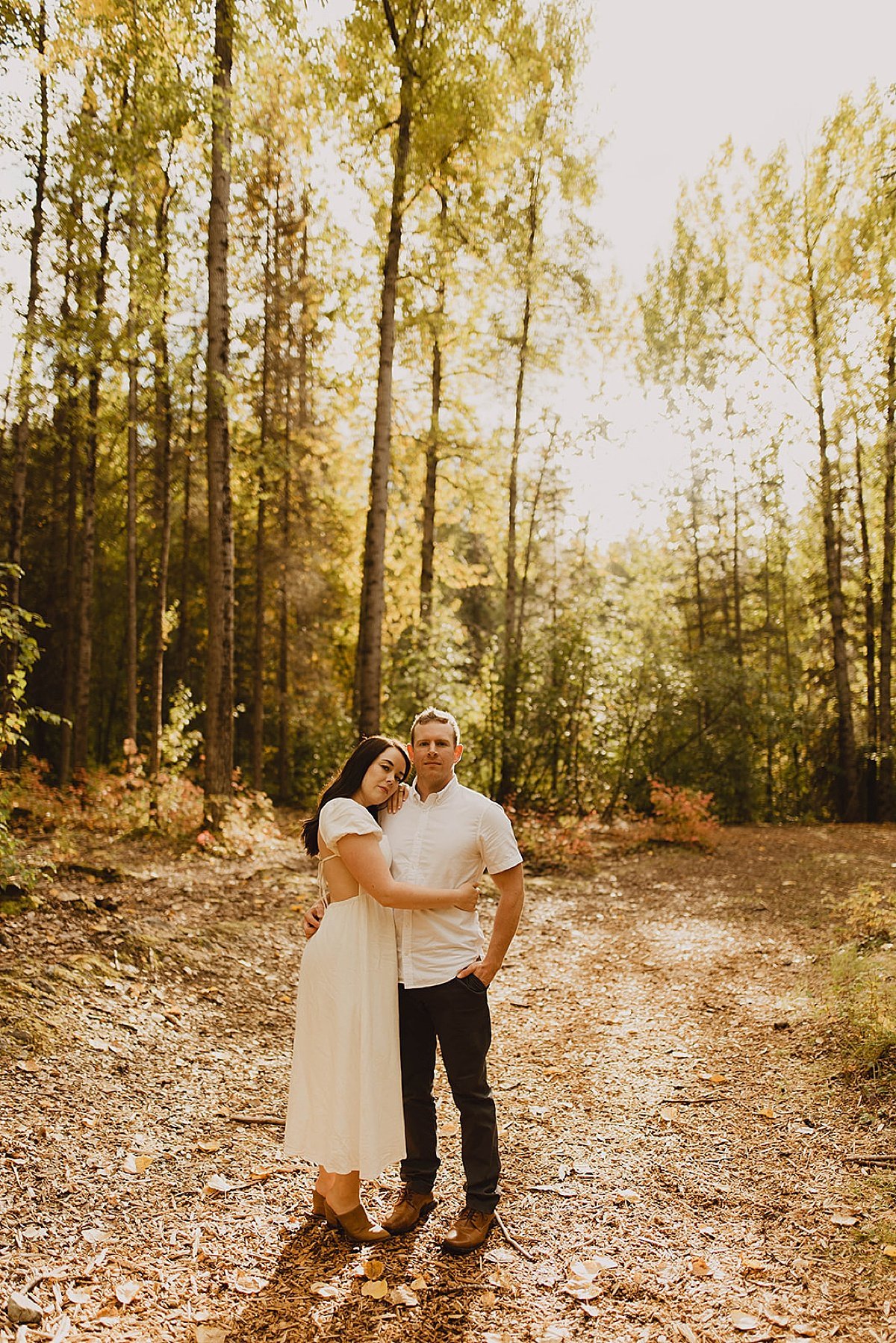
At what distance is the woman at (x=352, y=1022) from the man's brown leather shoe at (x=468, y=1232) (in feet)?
0.86

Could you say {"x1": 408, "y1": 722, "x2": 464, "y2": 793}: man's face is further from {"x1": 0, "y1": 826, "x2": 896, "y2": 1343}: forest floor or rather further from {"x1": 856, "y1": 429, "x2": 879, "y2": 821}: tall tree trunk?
{"x1": 856, "y1": 429, "x2": 879, "y2": 821}: tall tree trunk

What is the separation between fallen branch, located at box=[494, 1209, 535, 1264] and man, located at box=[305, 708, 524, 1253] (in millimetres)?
105

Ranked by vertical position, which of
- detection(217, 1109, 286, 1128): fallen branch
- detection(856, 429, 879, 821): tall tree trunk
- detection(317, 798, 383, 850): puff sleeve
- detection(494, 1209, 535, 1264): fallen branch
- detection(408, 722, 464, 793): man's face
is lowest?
detection(494, 1209, 535, 1264): fallen branch

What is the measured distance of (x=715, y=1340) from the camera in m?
2.73

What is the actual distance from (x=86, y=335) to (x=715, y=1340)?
10.8m

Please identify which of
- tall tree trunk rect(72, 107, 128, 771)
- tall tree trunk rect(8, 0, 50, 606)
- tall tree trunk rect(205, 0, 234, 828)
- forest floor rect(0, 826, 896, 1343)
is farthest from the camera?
tall tree trunk rect(72, 107, 128, 771)

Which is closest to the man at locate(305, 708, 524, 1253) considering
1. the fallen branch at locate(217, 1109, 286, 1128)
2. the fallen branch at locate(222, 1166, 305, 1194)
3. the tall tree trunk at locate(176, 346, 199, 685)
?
the fallen branch at locate(222, 1166, 305, 1194)

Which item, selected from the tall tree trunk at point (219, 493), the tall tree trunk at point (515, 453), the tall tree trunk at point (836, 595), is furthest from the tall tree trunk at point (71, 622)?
the tall tree trunk at point (836, 595)

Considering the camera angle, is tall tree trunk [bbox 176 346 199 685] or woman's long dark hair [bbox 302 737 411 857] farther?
tall tree trunk [bbox 176 346 199 685]

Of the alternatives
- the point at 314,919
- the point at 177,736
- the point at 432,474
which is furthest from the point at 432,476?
the point at 314,919

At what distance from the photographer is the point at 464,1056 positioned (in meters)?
3.32

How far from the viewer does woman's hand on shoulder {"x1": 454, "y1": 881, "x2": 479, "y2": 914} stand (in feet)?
10.7

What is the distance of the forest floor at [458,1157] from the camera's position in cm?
290

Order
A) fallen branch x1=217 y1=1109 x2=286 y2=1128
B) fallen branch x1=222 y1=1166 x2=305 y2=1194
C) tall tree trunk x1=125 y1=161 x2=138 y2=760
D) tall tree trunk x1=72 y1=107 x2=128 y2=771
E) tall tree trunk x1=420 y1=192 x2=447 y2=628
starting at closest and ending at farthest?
fallen branch x1=222 y1=1166 x2=305 y2=1194, fallen branch x1=217 y1=1109 x2=286 y2=1128, tall tree trunk x1=125 y1=161 x2=138 y2=760, tall tree trunk x1=72 y1=107 x2=128 y2=771, tall tree trunk x1=420 y1=192 x2=447 y2=628
